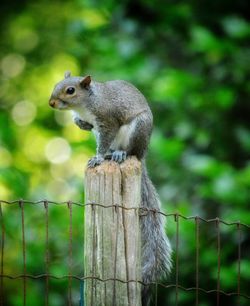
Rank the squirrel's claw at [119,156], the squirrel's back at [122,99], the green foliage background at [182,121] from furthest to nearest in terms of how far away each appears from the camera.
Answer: the green foliage background at [182,121]
the squirrel's back at [122,99]
the squirrel's claw at [119,156]

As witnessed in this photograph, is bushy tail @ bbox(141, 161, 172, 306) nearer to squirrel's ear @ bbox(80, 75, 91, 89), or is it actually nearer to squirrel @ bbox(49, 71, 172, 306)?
squirrel @ bbox(49, 71, 172, 306)

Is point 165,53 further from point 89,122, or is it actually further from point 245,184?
point 89,122

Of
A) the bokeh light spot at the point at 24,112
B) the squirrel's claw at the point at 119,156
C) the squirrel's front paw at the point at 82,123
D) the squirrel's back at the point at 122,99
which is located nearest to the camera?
the squirrel's claw at the point at 119,156

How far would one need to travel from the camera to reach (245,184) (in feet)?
15.8

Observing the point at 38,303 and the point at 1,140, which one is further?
the point at 1,140

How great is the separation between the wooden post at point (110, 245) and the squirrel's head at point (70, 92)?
90 cm

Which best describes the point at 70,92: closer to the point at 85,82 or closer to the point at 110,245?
the point at 85,82

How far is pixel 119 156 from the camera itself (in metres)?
3.51

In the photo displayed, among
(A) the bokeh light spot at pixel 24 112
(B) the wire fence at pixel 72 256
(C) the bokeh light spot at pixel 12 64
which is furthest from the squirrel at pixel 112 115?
(C) the bokeh light spot at pixel 12 64

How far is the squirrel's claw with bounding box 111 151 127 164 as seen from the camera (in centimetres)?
342

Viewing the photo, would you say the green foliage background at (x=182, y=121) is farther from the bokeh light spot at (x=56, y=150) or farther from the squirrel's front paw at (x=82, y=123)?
the squirrel's front paw at (x=82, y=123)

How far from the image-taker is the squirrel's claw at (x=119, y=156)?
3417 mm

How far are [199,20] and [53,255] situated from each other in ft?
7.20

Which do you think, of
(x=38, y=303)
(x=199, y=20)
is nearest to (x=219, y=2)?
(x=199, y=20)
